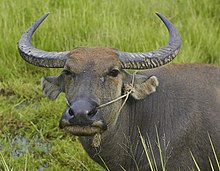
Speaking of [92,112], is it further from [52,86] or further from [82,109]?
[52,86]

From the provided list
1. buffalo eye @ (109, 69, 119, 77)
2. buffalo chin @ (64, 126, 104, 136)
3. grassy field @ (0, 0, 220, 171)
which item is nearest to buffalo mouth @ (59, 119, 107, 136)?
buffalo chin @ (64, 126, 104, 136)

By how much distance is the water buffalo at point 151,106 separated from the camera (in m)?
4.44

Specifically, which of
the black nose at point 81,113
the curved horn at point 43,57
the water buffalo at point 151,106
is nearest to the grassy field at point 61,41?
the water buffalo at point 151,106

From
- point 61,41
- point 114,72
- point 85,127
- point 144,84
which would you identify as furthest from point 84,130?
point 61,41

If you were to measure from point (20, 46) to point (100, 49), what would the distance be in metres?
0.74

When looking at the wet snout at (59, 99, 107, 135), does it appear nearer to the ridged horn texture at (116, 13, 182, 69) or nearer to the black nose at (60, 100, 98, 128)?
the black nose at (60, 100, 98, 128)

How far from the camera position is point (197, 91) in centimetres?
480

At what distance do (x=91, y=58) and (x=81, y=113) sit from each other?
54 centimetres

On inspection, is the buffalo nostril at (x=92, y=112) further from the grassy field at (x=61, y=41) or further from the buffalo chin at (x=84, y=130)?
the grassy field at (x=61, y=41)

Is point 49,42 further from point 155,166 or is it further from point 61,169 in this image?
point 155,166

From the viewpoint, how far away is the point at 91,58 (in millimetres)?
4273

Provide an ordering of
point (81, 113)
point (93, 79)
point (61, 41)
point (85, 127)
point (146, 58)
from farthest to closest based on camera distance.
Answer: point (61, 41) < point (146, 58) < point (93, 79) < point (85, 127) < point (81, 113)

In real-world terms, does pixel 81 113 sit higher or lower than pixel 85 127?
higher

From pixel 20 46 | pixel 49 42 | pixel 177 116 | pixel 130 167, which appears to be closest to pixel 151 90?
pixel 177 116
